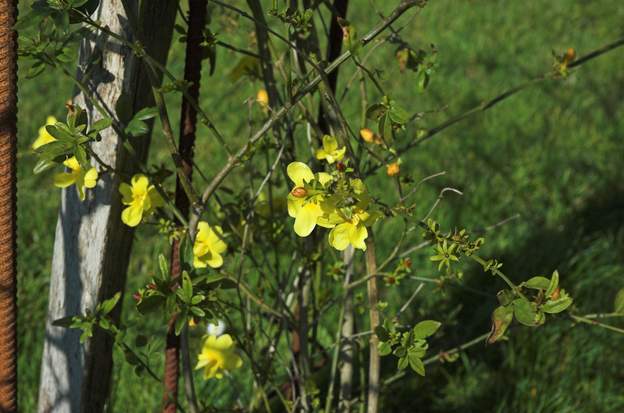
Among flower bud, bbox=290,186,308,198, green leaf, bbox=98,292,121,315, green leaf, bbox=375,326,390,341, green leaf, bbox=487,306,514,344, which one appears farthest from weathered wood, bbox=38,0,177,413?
green leaf, bbox=487,306,514,344

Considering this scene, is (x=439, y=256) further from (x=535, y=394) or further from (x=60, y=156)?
(x=535, y=394)

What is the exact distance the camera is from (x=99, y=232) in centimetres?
157

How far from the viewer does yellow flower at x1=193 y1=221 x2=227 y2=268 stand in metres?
1.48

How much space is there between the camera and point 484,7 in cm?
470

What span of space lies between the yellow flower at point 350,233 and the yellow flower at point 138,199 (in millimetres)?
362

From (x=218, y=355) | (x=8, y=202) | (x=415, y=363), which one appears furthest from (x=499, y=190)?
(x=8, y=202)

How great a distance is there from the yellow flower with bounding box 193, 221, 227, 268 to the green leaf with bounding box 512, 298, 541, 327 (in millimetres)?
503

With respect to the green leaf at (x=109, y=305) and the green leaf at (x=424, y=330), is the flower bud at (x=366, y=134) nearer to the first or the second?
the green leaf at (x=424, y=330)

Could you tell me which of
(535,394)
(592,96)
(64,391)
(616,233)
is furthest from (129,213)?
(592,96)

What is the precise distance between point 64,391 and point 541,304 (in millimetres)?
944

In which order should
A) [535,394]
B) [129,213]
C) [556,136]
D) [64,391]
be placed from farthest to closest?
[556,136] < [535,394] < [64,391] < [129,213]

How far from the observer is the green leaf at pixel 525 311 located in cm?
118

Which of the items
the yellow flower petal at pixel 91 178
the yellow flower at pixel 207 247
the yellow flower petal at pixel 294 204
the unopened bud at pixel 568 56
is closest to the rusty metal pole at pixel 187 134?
the yellow flower at pixel 207 247

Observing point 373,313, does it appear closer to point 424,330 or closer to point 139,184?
point 424,330
